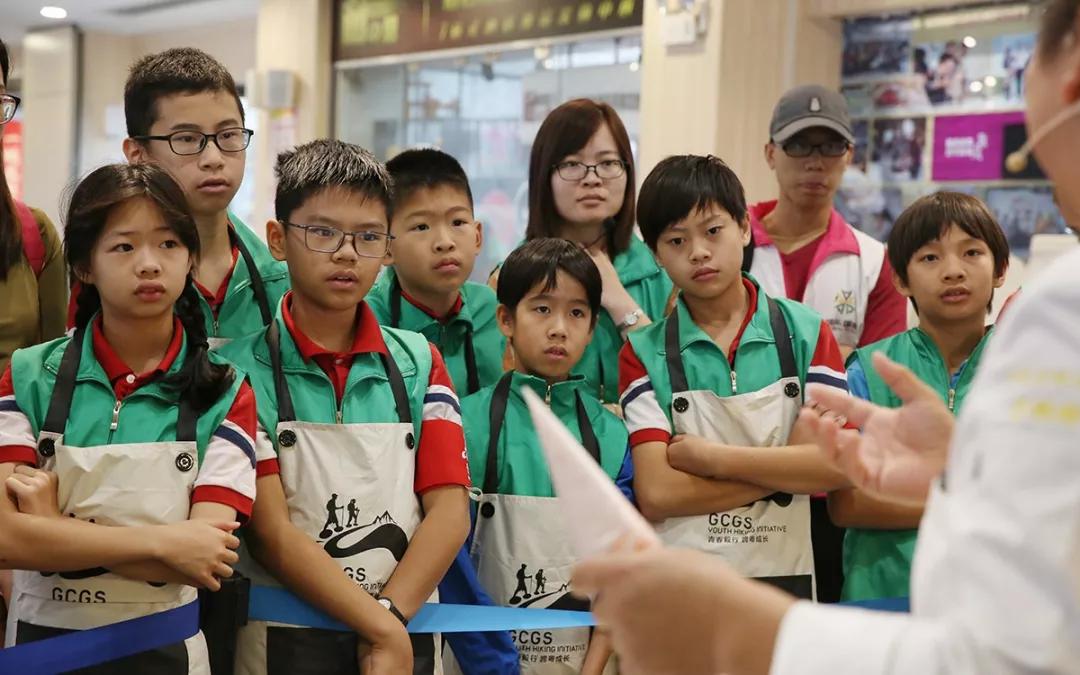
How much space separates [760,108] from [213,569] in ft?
15.2

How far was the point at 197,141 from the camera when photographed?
283 centimetres

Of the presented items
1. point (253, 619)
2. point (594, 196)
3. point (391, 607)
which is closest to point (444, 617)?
point (391, 607)

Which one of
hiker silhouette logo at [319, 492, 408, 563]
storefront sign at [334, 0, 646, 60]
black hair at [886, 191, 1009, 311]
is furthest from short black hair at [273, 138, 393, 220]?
storefront sign at [334, 0, 646, 60]

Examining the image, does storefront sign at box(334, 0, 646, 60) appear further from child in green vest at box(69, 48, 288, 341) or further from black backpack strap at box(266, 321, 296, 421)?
black backpack strap at box(266, 321, 296, 421)

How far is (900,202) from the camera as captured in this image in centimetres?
582

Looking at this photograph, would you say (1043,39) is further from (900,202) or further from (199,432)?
(900,202)

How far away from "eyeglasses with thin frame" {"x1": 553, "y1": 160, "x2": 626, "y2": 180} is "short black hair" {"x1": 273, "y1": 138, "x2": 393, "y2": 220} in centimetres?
70

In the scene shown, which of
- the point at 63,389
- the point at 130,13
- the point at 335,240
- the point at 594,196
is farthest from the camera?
the point at 130,13

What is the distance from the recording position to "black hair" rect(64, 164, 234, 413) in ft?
7.36

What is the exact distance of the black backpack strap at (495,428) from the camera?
2693 mm

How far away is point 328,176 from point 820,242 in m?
1.63

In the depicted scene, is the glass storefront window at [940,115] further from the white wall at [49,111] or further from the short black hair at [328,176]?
the white wall at [49,111]

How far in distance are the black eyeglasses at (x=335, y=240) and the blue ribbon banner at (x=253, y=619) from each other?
2.52ft

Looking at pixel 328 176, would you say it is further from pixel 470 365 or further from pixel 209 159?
pixel 470 365
